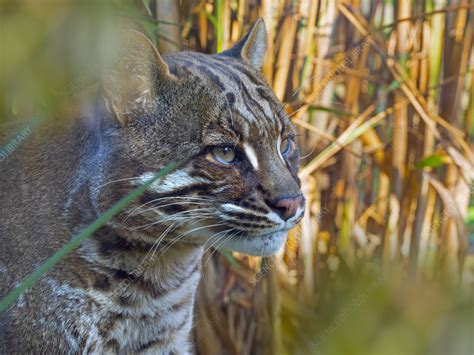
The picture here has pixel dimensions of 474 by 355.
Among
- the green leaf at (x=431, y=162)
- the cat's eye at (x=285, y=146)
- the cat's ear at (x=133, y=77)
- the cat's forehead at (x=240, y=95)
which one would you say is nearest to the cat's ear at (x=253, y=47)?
the cat's forehead at (x=240, y=95)

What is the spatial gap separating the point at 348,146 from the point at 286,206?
186cm

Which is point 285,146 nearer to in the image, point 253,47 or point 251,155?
point 251,155

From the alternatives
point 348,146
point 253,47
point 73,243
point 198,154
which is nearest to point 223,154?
point 198,154

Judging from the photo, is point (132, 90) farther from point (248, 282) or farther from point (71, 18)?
point (248, 282)

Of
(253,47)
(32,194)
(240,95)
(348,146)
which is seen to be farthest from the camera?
(348,146)

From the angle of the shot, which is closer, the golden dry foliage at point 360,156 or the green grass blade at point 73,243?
the green grass blade at point 73,243

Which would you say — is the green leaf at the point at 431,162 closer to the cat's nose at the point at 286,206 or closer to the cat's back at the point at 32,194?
the cat's nose at the point at 286,206

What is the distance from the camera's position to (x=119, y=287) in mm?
2865

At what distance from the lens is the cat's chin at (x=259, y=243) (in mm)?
2705

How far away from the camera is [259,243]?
8.91 ft

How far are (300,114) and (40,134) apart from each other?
158 cm

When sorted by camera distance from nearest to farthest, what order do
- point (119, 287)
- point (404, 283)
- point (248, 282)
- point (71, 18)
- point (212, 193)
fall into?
1. point (71, 18)
2. point (212, 193)
3. point (119, 287)
4. point (404, 283)
5. point (248, 282)

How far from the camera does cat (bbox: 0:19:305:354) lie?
2639 mm

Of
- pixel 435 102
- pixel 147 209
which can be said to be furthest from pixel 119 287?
pixel 435 102
